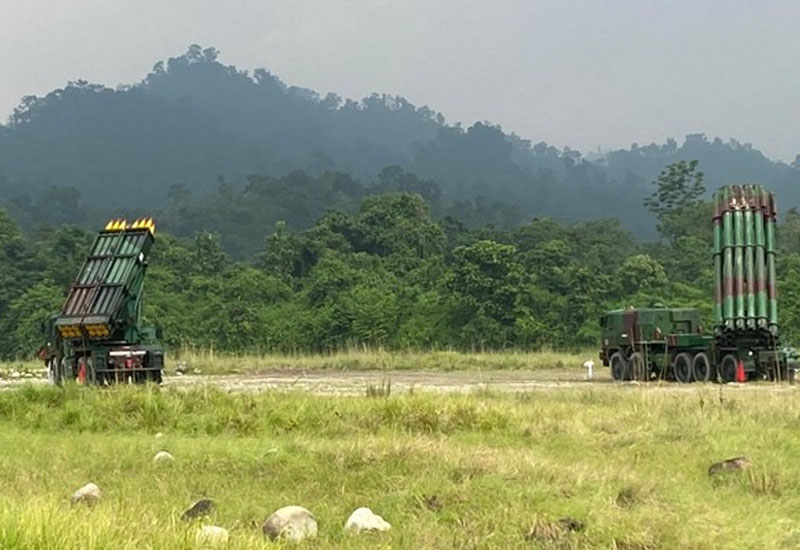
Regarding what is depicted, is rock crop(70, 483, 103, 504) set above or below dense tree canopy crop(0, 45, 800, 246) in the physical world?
below

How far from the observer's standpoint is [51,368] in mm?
26750

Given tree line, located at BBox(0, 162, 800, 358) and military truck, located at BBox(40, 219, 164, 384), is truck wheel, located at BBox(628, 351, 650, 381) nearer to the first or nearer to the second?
military truck, located at BBox(40, 219, 164, 384)

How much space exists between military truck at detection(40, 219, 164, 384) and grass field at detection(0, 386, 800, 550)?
902 centimetres

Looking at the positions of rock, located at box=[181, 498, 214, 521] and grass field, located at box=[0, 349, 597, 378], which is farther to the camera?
grass field, located at box=[0, 349, 597, 378]

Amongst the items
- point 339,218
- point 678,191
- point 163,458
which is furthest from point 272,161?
point 163,458

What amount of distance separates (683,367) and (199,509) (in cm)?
2069

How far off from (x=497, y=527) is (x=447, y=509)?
0.67m

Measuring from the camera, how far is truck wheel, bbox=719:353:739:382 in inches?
1005

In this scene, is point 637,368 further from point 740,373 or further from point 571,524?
point 571,524

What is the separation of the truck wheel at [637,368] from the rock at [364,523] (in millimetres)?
19632

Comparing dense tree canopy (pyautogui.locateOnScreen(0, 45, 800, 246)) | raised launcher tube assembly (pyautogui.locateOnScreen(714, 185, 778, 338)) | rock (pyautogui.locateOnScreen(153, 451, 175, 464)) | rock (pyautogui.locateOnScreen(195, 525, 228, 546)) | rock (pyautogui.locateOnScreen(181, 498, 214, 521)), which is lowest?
rock (pyautogui.locateOnScreen(181, 498, 214, 521))

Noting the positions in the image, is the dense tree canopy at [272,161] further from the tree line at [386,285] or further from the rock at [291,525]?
the rock at [291,525]

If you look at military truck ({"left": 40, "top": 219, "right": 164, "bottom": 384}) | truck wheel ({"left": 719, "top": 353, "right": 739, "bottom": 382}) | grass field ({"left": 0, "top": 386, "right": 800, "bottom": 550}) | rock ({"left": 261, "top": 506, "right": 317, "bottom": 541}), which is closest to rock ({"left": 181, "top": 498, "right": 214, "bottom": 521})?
grass field ({"left": 0, "top": 386, "right": 800, "bottom": 550})

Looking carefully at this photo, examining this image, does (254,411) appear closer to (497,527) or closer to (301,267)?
(497,527)
